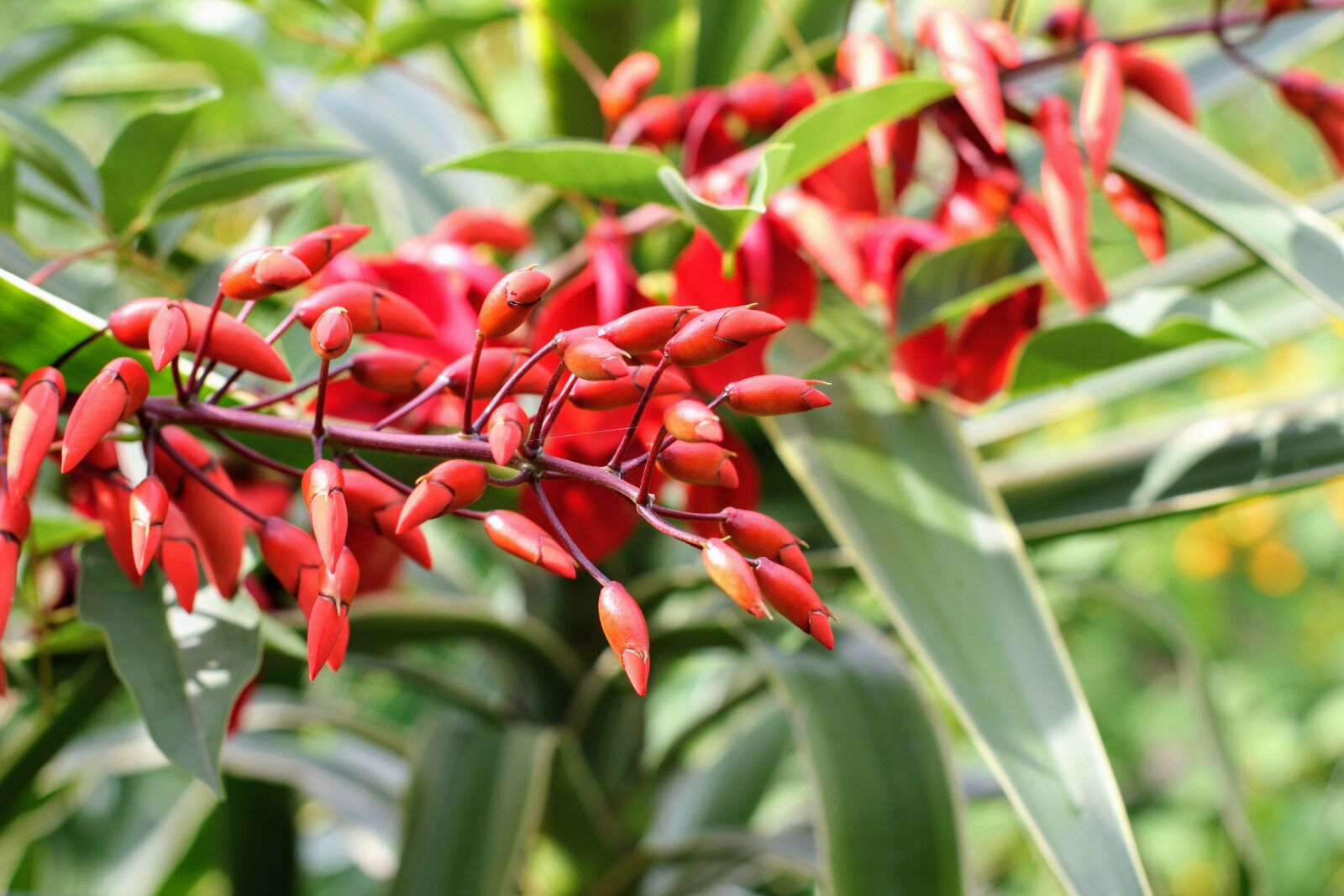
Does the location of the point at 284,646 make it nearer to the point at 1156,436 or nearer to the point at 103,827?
the point at 1156,436

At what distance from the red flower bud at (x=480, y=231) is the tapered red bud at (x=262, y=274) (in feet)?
0.61

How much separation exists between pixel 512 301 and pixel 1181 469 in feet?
1.12

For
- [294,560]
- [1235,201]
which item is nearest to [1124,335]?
[1235,201]

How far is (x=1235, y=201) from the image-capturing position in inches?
14.5

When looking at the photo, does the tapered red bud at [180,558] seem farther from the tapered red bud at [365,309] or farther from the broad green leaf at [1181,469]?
the broad green leaf at [1181,469]

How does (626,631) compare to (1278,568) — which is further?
(1278,568)

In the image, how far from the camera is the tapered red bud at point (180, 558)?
261 mm

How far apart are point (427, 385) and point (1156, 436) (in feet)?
1.15

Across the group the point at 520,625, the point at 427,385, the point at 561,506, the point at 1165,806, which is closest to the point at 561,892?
the point at 520,625

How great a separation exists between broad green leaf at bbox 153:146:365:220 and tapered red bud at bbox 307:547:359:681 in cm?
20

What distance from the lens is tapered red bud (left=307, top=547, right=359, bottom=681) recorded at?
22cm

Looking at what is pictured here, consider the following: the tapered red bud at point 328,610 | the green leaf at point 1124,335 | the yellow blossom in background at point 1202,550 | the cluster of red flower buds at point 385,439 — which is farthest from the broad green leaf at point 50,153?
the yellow blossom in background at point 1202,550

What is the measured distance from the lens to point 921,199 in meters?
0.65

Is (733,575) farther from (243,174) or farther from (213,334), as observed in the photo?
(243,174)
